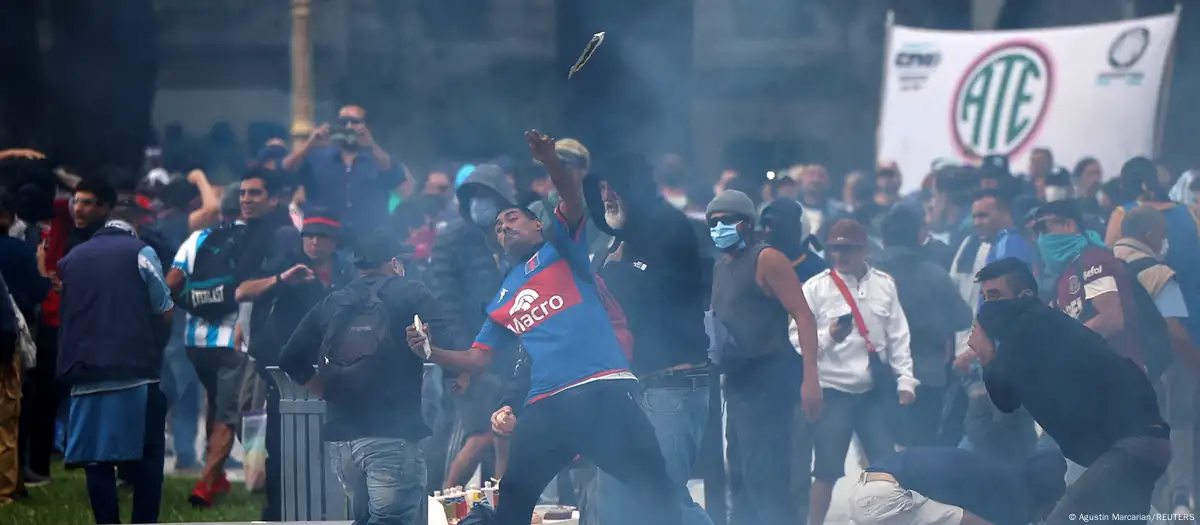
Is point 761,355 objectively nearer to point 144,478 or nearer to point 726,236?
point 726,236

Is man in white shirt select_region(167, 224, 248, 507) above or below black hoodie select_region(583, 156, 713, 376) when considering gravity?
below

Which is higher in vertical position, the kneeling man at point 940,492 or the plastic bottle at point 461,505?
the kneeling man at point 940,492

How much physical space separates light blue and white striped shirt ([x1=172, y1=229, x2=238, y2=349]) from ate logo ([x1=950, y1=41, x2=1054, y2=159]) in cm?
513

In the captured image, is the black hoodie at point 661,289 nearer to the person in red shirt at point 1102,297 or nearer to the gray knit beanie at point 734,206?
the gray knit beanie at point 734,206

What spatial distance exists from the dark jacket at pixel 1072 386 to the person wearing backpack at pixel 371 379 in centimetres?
183

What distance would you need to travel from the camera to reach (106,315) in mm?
5875

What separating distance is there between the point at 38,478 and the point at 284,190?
179 centimetres

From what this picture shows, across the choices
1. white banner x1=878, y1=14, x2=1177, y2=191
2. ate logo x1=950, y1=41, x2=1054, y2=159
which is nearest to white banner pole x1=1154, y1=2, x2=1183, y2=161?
white banner x1=878, y1=14, x2=1177, y2=191

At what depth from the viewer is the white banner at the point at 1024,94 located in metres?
9.75

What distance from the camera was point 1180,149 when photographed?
10523mm

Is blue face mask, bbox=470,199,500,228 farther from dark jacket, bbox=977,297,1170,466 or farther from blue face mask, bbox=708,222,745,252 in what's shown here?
dark jacket, bbox=977,297,1170,466

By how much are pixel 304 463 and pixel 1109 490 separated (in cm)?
272

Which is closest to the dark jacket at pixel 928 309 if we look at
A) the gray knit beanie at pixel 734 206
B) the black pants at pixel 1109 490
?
the gray knit beanie at pixel 734 206

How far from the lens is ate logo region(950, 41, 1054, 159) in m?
10.1
